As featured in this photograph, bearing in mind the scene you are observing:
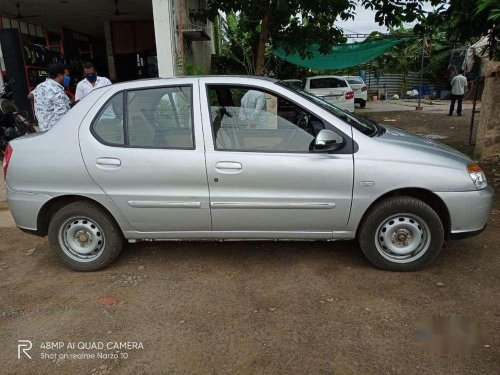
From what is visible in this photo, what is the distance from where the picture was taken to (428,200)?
3.61 meters

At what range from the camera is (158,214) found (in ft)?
12.0

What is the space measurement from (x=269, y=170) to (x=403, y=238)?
1268 millimetres

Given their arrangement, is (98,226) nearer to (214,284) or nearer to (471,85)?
(214,284)

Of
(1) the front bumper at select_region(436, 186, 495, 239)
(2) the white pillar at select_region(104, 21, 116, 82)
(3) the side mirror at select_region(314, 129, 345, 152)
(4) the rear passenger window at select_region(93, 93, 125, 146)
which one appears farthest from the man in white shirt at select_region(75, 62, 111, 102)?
(2) the white pillar at select_region(104, 21, 116, 82)

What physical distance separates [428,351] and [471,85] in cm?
2479

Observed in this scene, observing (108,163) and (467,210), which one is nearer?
(467,210)

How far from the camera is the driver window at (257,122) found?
3553mm

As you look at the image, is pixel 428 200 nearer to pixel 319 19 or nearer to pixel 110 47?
pixel 319 19

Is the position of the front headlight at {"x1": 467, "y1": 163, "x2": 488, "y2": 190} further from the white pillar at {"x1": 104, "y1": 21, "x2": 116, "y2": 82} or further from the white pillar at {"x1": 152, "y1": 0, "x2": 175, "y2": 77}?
the white pillar at {"x1": 104, "y1": 21, "x2": 116, "y2": 82}

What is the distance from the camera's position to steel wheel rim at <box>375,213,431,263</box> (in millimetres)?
3541

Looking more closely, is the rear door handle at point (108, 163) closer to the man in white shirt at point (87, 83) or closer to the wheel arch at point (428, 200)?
the wheel arch at point (428, 200)

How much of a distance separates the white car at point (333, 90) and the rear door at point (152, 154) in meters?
12.0

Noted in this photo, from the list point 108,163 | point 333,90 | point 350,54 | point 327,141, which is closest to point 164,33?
point 108,163

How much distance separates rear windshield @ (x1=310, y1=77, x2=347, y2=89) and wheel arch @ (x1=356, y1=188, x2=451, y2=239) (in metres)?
13.3
